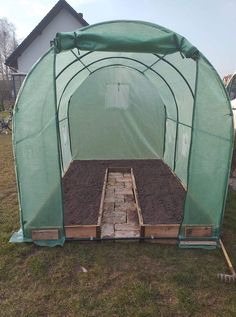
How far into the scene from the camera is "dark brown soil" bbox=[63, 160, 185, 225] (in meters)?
4.52

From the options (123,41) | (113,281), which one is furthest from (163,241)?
(123,41)

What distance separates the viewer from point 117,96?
25.3 ft

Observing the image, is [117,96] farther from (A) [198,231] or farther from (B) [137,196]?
(A) [198,231]

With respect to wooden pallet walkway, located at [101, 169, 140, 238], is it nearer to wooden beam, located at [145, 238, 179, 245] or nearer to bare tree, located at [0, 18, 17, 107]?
wooden beam, located at [145, 238, 179, 245]

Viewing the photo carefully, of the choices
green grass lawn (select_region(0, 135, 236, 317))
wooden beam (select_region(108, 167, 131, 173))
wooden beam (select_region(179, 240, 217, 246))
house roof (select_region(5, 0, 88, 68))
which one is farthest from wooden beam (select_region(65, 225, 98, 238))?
house roof (select_region(5, 0, 88, 68))

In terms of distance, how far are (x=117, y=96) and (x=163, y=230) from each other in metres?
4.62

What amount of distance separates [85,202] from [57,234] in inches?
50.8

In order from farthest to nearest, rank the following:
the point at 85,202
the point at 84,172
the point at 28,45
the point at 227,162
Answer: the point at 28,45
the point at 84,172
the point at 85,202
the point at 227,162

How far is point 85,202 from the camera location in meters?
5.05

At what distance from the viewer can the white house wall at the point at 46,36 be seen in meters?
14.8

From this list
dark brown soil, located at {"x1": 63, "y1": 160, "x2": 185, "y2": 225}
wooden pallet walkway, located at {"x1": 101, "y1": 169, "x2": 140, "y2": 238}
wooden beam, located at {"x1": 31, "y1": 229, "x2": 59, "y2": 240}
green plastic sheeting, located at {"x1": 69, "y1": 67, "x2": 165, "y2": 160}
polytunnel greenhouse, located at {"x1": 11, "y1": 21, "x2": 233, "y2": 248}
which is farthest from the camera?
green plastic sheeting, located at {"x1": 69, "y1": 67, "x2": 165, "y2": 160}

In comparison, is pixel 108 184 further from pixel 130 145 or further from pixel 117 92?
pixel 117 92

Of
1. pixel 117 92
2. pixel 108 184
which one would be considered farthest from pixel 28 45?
pixel 108 184

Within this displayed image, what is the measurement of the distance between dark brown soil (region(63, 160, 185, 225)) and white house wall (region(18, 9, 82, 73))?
9.93 m
